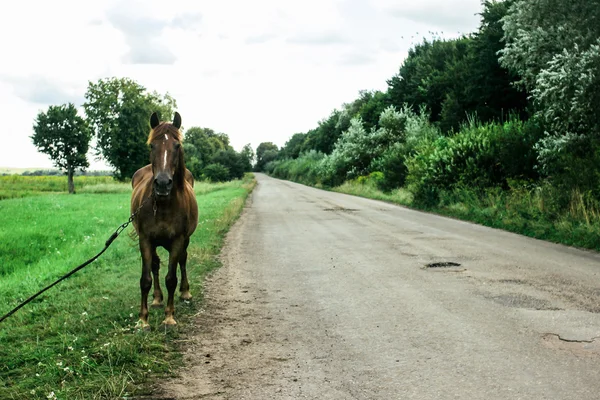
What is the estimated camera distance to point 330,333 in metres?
5.62

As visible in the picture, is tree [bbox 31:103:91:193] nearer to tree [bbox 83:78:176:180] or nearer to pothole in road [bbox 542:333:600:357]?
tree [bbox 83:78:176:180]

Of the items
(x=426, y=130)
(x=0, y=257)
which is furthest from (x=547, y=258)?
(x=426, y=130)

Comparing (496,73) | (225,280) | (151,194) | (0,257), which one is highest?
(496,73)

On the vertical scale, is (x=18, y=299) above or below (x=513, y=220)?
below

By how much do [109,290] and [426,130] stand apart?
32933 millimetres

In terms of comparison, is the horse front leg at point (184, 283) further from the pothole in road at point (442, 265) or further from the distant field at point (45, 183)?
the distant field at point (45, 183)

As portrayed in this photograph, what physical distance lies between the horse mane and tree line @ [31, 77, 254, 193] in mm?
54095

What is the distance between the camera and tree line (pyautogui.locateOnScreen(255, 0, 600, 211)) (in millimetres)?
14570

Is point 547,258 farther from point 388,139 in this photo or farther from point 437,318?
point 388,139

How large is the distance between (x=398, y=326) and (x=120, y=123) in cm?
6563

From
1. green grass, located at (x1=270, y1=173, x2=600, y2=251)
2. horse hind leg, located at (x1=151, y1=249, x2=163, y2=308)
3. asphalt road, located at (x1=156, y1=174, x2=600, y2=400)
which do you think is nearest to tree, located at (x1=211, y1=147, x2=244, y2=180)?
green grass, located at (x1=270, y1=173, x2=600, y2=251)

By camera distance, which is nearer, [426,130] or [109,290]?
[109,290]

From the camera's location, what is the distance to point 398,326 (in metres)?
5.82

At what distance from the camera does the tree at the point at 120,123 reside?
6394 cm
